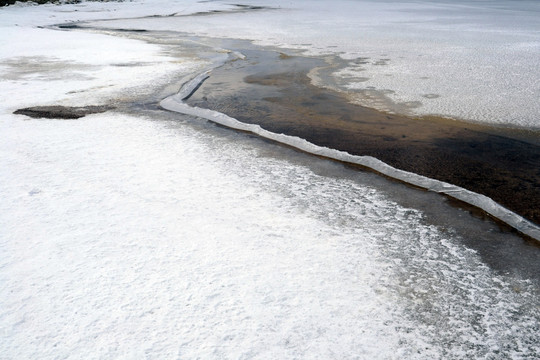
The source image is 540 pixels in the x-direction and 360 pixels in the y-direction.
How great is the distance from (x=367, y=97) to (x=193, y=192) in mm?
3233

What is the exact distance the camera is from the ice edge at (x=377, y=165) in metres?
2.65

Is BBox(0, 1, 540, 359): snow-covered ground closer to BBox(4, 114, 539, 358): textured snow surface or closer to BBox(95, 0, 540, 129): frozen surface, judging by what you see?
BBox(4, 114, 539, 358): textured snow surface

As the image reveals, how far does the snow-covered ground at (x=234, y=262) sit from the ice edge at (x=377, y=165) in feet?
0.45

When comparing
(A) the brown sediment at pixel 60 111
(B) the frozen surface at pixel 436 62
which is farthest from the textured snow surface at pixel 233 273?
(B) the frozen surface at pixel 436 62

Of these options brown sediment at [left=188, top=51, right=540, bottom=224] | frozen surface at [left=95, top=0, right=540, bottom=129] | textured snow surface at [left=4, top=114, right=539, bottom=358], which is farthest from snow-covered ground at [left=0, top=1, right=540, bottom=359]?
frozen surface at [left=95, top=0, right=540, bottom=129]

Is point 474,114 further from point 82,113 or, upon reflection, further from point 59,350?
point 59,350

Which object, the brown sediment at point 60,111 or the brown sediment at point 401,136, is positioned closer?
the brown sediment at point 401,136

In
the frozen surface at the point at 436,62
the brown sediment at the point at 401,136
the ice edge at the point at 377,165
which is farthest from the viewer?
the frozen surface at the point at 436,62

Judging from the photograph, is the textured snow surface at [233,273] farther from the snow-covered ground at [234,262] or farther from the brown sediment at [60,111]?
the brown sediment at [60,111]

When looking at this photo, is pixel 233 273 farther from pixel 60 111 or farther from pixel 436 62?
pixel 436 62

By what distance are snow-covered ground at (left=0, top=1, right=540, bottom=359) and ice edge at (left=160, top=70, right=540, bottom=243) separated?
14 centimetres

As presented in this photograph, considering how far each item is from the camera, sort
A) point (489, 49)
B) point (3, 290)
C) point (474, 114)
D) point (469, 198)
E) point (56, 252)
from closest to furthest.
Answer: point (3, 290) → point (56, 252) → point (469, 198) → point (474, 114) → point (489, 49)

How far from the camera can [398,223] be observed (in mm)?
2594

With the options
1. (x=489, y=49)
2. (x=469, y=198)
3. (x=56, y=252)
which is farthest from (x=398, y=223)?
(x=489, y=49)
